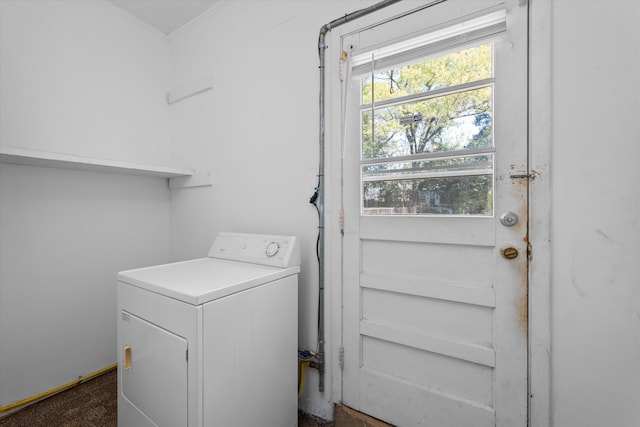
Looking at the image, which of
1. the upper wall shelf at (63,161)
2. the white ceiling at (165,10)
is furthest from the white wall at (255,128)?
the upper wall shelf at (63,161)

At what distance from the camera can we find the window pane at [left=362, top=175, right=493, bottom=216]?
1.18 metres

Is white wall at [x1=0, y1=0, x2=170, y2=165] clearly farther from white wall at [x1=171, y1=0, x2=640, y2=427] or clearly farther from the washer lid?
white wall at [x1=171, y1=0, x2=640, y2=427]

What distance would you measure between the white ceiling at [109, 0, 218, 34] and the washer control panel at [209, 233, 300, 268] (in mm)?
1791

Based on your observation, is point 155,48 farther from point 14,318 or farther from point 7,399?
point 7,399

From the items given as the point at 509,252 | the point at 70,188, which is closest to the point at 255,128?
the point at 70,188

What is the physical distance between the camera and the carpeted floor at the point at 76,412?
1511 mm

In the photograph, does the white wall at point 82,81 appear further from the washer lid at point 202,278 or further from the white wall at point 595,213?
the white wall at point 595,213

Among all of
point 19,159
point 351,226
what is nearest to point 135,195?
point 19,159

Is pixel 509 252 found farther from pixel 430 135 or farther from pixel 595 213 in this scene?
pixel 430 135

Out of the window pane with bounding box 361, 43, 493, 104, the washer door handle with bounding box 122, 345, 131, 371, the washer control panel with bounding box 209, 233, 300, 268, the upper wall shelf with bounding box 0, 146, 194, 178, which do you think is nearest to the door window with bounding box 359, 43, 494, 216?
the window pane with bounding box 361, 43, 493, 104

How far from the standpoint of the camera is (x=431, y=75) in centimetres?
129

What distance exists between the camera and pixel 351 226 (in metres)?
1.47

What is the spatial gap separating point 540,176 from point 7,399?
9.97ft

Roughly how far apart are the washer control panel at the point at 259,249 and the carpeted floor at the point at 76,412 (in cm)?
97
